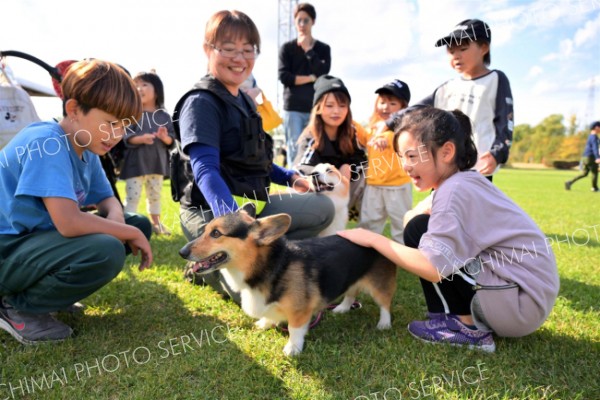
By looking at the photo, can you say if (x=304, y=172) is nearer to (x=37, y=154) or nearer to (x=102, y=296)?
(x=102, y=296)

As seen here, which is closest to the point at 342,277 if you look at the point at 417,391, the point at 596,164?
the point at 417,391

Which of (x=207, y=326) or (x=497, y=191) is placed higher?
(x=497, y=191)

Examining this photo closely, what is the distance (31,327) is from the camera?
258cm

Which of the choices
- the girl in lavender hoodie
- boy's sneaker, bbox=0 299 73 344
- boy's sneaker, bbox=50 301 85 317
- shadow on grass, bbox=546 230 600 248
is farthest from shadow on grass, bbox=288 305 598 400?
shadow on grass, bbox=546 230 600 248

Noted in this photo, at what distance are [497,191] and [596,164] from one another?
61.1 feet

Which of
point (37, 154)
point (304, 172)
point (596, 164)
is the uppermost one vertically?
point (37, 154)

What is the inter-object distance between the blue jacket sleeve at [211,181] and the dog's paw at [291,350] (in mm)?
991

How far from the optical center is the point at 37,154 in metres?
2.32

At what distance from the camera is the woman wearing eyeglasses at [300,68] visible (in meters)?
6.32

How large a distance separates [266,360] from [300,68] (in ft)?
16.7

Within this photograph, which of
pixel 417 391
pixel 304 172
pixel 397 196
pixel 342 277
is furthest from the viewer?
pixel 397 196

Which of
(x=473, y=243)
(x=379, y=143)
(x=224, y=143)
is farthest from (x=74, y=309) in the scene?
(x=379, y=143)

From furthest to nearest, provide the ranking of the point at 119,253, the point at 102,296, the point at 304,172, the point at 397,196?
1. the point at 397,196
2. the point at 304,172
3. the point at 102,296
4. the point at 119,253

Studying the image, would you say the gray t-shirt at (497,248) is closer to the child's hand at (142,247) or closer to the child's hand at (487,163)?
the child's hand at (487,163)
